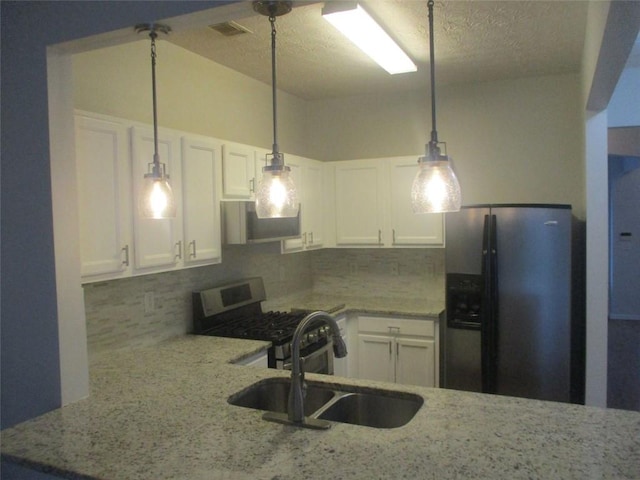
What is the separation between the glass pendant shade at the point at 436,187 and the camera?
62.6 inches

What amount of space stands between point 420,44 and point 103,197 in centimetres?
212

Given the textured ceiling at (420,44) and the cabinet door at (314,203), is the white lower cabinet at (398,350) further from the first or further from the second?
the textured ceiling at (420,44)

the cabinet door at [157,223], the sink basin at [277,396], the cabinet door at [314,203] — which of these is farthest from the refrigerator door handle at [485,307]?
the cabinet door at [157,223]

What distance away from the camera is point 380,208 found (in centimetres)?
410

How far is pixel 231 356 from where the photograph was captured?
259 centimetres

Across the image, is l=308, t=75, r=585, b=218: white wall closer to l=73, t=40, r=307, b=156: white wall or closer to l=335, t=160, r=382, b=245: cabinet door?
l=335, t=160, r=382, b=245: cabinet door

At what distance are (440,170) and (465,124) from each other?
2820 mm

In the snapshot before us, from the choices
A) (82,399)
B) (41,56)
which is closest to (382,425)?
(82,399)

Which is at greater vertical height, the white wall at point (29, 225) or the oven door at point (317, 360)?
the white wall at point (29, 225)

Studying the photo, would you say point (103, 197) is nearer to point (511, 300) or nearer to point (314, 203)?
point (314, 203)

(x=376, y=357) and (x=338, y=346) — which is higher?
(x=338, y=346)

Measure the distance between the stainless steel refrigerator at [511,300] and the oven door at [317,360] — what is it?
0.89 metres

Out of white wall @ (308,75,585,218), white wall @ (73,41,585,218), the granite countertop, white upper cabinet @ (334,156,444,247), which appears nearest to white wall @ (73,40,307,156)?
white wall @ (73,41,585,218)

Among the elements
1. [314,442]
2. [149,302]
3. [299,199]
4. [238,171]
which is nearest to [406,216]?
[299,199]
